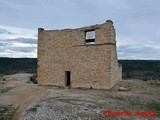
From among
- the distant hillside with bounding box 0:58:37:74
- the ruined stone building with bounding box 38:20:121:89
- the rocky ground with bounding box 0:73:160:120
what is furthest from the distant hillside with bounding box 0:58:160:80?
the rocky ground with bounding box 0:73:160:120

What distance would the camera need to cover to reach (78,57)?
22000 mm

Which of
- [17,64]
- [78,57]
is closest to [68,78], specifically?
[78,57]

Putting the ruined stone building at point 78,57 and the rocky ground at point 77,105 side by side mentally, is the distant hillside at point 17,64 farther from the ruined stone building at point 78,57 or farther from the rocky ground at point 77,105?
the rocky ground at point 77,105

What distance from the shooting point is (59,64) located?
23219 mm

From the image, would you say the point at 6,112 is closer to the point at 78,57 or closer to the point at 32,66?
the point at 78,57

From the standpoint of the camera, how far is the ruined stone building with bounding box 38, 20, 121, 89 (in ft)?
67.5

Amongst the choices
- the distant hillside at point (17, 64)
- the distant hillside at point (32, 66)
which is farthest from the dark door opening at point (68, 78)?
the distant hillside at point (17, 64)

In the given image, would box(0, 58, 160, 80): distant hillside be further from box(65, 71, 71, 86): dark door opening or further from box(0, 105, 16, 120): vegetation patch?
box(0, 105, 16, 120): vegetation patch

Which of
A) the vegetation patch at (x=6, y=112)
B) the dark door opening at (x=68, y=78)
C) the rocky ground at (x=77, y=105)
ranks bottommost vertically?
the vegetation patch at (x=6, y=112)

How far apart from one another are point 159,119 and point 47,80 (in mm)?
12985

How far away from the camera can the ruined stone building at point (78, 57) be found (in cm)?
2056

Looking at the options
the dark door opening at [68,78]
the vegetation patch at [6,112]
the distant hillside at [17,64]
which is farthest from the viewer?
the distant hillside at [17,64]

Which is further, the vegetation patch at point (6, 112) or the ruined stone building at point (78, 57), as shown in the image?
the ruined stone building at point (78, 57)

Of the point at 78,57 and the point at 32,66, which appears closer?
the point at 78,57
